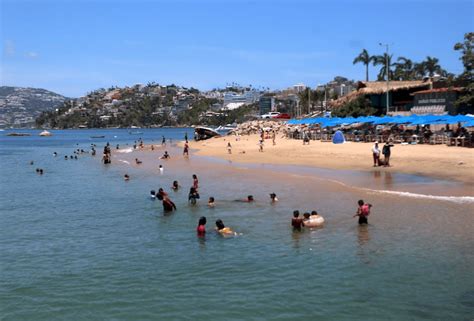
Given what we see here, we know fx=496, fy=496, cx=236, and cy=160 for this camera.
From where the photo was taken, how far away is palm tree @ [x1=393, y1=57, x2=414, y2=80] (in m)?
86.0

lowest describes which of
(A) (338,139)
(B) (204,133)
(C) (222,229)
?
(C) (222,229)

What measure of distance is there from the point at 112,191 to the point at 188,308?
57.1 feet

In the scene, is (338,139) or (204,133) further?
(204,133)

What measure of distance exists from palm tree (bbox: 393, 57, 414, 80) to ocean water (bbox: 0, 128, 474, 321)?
224ft

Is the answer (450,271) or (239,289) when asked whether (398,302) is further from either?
(239,289)

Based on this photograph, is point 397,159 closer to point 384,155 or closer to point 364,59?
point 384,155

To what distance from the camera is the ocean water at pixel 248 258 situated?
8.98 metres

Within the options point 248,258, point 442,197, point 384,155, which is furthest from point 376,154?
point 248,258

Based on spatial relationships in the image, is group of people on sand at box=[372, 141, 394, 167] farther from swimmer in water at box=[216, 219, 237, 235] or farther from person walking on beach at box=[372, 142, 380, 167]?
swimmer in water at box=[216, 219, 237, 235]

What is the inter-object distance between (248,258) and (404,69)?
84703 millimetres

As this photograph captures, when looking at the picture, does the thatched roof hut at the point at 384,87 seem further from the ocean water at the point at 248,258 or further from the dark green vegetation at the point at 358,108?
the ocean water at the point at 248,258

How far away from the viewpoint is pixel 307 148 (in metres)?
43.0

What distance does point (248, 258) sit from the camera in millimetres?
12016

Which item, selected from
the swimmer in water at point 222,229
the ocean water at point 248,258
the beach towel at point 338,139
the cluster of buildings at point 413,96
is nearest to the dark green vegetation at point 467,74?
the cluster of buildings at point 413,96
